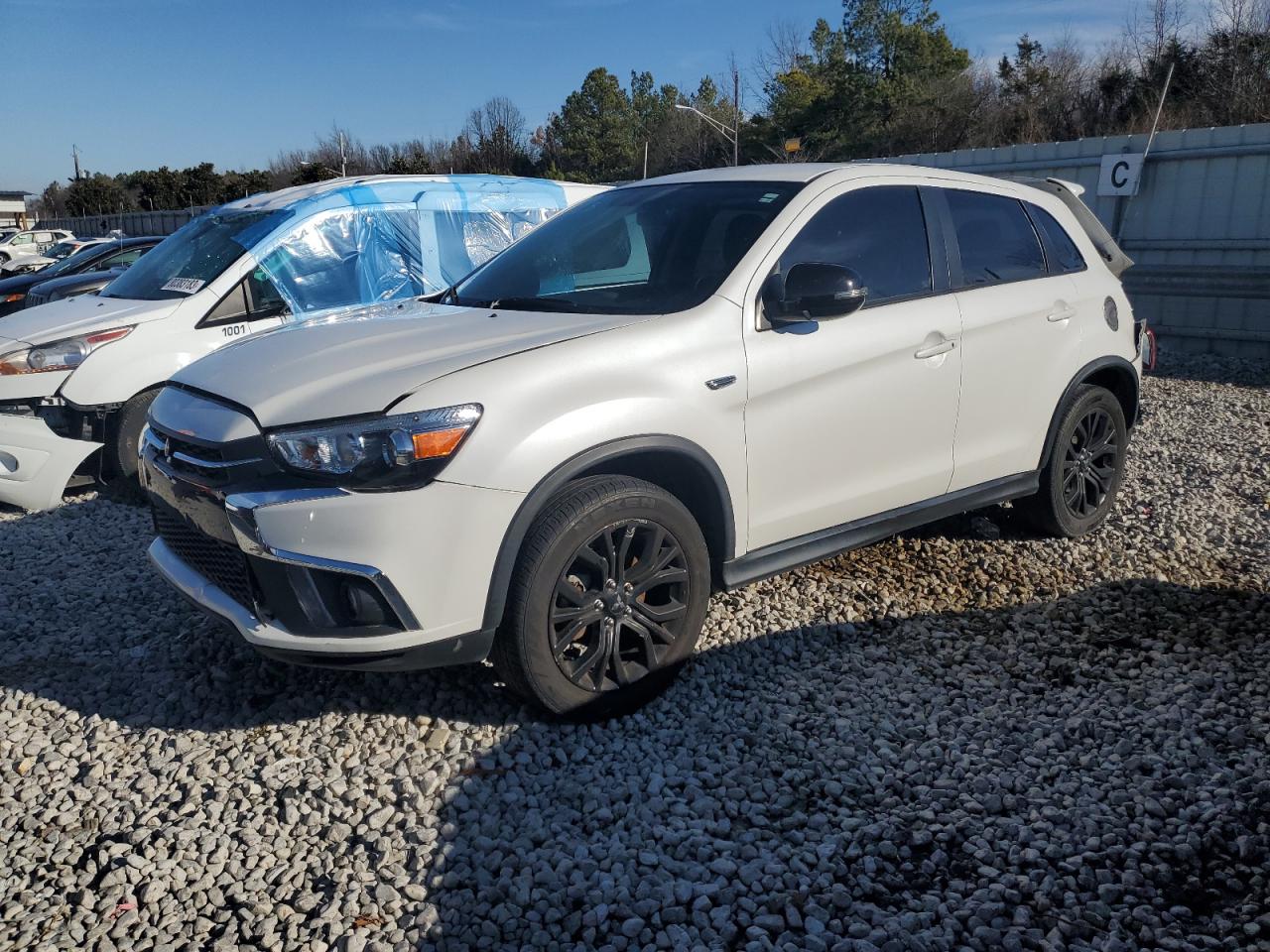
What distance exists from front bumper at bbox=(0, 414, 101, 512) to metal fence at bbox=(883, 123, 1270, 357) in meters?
11.2

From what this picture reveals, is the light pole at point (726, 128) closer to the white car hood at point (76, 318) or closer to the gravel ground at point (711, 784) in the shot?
the white car hood at point (76, 318)

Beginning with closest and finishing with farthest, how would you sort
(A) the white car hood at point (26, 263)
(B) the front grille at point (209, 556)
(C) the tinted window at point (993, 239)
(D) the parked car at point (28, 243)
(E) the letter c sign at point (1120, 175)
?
(B) the front grille at point (209, 556) < (C) the tinted window at point (993, 239) < (E) the letter c sign at point (1120, 175) < (A) the white car hood at point (26, 263) < (D) the parked car at point (28, 243)

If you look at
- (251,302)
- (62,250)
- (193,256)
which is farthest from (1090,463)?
(62,250)

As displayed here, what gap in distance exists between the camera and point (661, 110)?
70.6 metres

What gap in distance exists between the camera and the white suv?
9.88ft

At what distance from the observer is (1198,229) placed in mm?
11984

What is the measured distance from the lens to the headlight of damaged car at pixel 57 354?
6.07 meters

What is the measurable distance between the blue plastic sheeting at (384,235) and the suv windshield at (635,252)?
98.8 inches

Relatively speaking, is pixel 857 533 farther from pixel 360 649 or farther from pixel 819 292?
pixel 360 649

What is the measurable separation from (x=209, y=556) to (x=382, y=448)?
0.83 m

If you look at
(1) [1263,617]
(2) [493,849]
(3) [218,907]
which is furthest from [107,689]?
(1) [1263,617]

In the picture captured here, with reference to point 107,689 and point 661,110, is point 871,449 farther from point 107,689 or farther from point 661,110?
point 661,110

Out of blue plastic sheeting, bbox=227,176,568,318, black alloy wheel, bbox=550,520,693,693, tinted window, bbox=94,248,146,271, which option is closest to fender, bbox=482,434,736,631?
black alloy wheel, bbox=550,520,693,693

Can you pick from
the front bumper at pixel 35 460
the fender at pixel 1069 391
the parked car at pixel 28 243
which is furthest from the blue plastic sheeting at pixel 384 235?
the parked car at pixel 28 243
